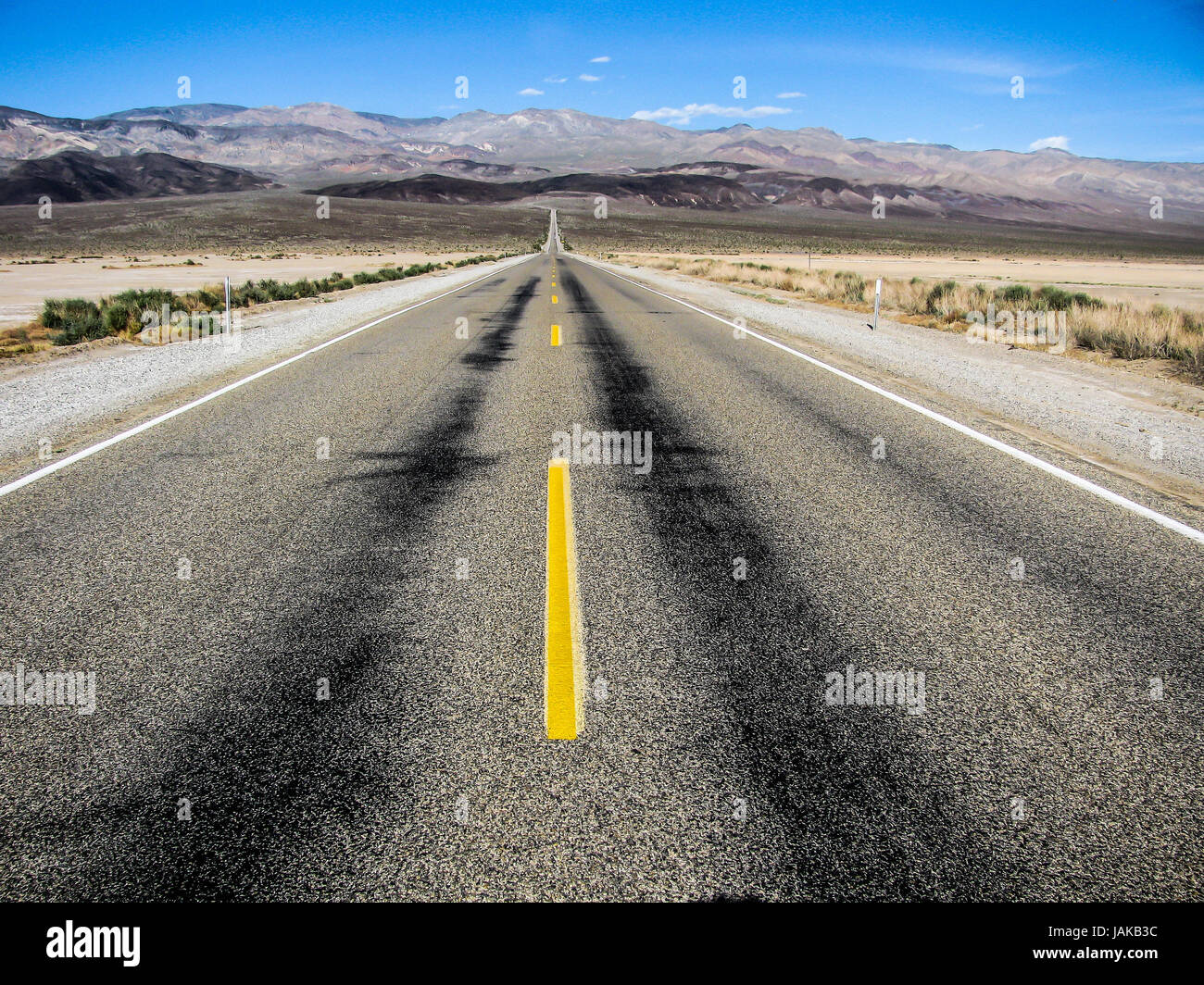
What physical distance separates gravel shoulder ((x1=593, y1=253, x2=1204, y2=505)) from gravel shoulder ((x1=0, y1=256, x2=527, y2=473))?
904 cm

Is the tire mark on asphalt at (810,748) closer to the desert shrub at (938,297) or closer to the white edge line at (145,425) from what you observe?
the white edge line at (145,425)

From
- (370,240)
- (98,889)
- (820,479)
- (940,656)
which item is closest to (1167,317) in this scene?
(820,479)

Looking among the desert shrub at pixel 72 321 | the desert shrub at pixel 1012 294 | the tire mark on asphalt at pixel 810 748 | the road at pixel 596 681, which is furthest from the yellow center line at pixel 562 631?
the desert shrub at pixel 1012 294

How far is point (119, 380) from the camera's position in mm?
10625

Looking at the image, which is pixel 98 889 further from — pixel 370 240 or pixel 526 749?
pixel 370 240

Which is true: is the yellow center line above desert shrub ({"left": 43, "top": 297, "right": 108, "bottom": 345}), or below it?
below

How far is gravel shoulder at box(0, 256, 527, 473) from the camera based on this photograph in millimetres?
7656

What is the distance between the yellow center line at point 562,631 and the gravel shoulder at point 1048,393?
15.8 feet

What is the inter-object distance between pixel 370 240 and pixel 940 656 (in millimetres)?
101123

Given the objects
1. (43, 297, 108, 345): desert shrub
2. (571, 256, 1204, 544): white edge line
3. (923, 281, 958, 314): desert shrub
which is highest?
(923, 281, 958, 314): desert shrub

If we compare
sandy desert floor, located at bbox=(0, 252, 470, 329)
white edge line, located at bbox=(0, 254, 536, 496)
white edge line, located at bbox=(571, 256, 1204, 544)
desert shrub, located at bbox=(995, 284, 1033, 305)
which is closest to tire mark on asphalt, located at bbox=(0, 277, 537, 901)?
white edge line, located at bbox=(0, 254, 536, 496)

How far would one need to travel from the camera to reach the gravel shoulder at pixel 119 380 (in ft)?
25.1

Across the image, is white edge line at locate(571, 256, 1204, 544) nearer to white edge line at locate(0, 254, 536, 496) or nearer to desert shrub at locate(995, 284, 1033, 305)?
white edge line at locate(0, 254, 536, 496)

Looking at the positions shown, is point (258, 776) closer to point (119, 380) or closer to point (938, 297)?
point (119, 380)
